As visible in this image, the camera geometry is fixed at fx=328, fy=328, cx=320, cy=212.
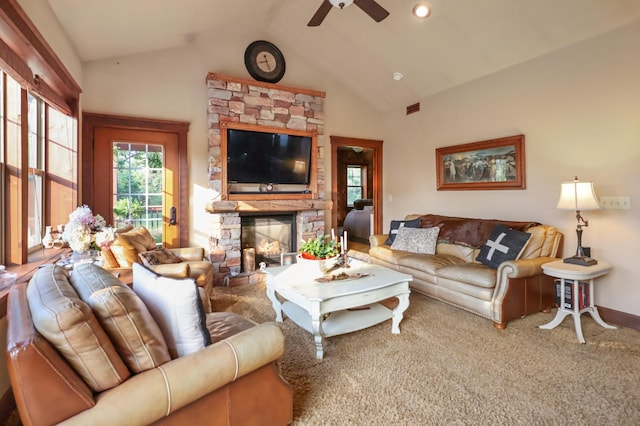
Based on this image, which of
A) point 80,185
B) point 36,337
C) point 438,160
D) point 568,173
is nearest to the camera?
point 36,337

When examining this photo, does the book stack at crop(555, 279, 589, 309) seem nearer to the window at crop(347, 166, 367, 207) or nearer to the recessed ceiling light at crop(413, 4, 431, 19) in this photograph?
the recessed ceiling light at crop(413, 4, 431, 19)

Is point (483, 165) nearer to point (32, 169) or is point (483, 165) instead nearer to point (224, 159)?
point (224, 159)

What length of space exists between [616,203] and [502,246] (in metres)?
1.05

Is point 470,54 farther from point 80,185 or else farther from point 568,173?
point 80,185

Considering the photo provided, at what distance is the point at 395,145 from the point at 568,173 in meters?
2.76

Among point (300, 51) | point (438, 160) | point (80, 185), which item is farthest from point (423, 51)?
point (80, 185)

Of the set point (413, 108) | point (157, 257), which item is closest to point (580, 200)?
point (413, 108)

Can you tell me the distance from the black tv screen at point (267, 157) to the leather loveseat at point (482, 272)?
1963 millimetres

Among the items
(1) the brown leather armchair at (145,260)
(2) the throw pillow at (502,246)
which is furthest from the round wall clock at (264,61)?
(2) the throw pillow at (502,246)

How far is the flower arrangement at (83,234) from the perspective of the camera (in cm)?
228

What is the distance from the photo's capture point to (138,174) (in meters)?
4.32

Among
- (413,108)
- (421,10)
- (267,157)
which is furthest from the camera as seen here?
(413,108)

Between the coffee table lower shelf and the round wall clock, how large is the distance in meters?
3.54

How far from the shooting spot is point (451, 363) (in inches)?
92.9
